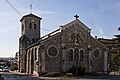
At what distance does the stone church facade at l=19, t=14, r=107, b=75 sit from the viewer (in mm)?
57938

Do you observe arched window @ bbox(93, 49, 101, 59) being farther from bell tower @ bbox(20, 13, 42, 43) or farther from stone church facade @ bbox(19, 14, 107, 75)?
bell tower @ bbox(20, 13, 42, 43)

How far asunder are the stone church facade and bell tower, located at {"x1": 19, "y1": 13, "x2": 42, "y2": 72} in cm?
495

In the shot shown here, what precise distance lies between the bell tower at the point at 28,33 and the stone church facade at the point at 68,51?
4.95 m

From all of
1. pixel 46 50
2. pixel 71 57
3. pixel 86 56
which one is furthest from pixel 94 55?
pixel 46 50

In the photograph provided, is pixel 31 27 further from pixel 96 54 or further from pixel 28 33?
pixel 96 54

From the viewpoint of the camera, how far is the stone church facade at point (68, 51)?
190 ft

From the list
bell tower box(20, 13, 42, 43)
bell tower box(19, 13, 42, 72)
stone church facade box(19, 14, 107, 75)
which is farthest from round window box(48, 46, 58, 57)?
bell tower box(20, 13, 42, 43)

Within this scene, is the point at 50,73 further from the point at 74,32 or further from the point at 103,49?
the point at 103,49

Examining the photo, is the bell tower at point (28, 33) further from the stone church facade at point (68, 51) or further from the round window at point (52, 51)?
the round window at point (52, 51)

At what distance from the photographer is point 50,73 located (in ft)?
179

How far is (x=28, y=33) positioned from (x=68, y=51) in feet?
56.9

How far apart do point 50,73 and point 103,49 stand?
16.2 m

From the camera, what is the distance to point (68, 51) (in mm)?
60031

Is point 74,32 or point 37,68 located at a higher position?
point 74,32
